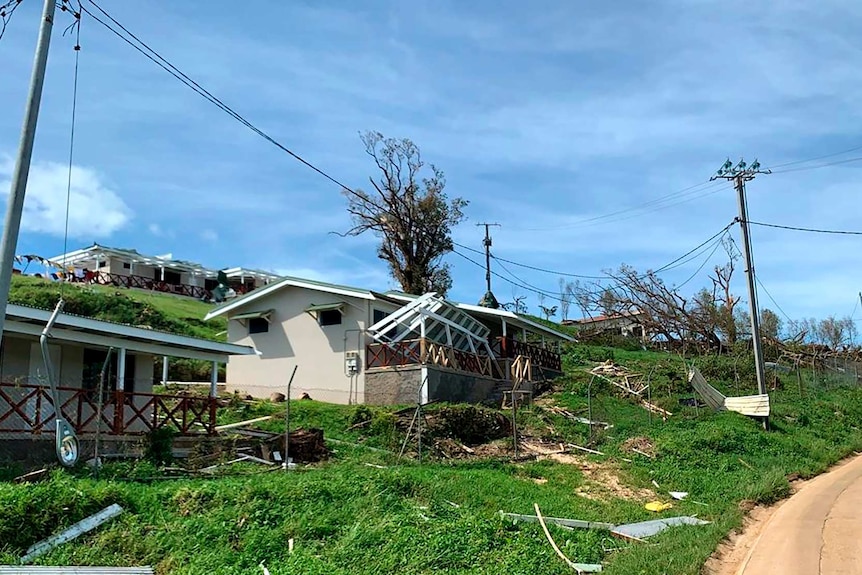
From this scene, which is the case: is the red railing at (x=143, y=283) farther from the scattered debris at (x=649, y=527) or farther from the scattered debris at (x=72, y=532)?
the scattered debris at (x=649, y=527)

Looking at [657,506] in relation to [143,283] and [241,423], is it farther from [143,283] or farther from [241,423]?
[143,283]

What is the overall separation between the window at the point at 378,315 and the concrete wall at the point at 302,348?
135 mm

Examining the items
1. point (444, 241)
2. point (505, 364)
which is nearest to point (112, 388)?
point (505, 364)

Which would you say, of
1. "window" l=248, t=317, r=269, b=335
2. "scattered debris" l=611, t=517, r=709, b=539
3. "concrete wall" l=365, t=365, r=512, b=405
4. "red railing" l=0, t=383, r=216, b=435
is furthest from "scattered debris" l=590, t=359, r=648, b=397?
"red railing" l=0, t=383, r=216, b=435

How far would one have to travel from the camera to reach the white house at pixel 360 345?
2711 cm

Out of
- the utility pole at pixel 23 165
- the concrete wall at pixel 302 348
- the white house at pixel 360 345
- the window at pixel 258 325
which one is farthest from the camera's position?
the window at pixel 258 325

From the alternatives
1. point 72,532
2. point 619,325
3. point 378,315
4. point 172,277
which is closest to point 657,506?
point 72,532

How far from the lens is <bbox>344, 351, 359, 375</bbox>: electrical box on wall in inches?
1101

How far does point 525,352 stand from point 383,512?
23773 millimetres

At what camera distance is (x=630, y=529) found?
12.2m

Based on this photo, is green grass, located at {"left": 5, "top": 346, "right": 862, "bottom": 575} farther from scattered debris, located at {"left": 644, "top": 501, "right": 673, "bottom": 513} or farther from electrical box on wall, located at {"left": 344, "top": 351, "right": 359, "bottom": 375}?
electrical box on wall, located at {"left": 344, "top": 351, "right": 359, "bottom": 375}

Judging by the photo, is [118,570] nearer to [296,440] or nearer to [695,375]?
[296,440]

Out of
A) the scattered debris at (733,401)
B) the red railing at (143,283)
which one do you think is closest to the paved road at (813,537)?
the scattered debris at (733,401)

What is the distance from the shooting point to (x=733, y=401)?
1043 inches
